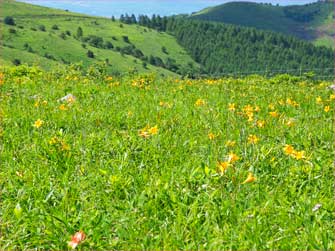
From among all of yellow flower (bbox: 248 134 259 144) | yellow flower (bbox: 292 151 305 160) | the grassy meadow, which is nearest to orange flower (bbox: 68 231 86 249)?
the grassy meadow

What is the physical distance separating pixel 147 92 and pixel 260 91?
8.63ft

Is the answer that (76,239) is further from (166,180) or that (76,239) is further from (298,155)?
(298,155)

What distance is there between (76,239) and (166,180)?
1.35m

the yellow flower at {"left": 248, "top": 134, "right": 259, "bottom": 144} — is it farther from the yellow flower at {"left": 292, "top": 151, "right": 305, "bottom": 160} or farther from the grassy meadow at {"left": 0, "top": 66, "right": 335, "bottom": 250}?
the yellow flower at {"left": 292, "top": 151, "right": 305, "bottom": 160}

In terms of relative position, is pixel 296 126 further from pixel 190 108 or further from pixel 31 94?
pixel 31 94

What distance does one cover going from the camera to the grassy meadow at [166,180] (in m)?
3.48

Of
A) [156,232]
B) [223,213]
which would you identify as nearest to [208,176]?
[223,213]

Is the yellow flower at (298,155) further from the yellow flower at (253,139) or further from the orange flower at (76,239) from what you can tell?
the orange flower at (76,239)

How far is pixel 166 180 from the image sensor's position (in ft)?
14.6

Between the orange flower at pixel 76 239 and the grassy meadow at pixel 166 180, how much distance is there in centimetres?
7

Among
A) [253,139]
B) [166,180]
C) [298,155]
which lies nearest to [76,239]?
[166,180]

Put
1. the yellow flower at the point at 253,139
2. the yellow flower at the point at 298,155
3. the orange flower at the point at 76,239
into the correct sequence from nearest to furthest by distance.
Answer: the orange flower at the point at 76,239, the yellow flower at the point at 298,155, the yellow flower at the point at 253,139

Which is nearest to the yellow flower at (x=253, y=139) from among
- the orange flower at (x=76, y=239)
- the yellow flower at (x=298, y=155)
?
the yellow flower at (x=298, y=155)

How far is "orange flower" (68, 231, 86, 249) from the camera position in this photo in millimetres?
3246
